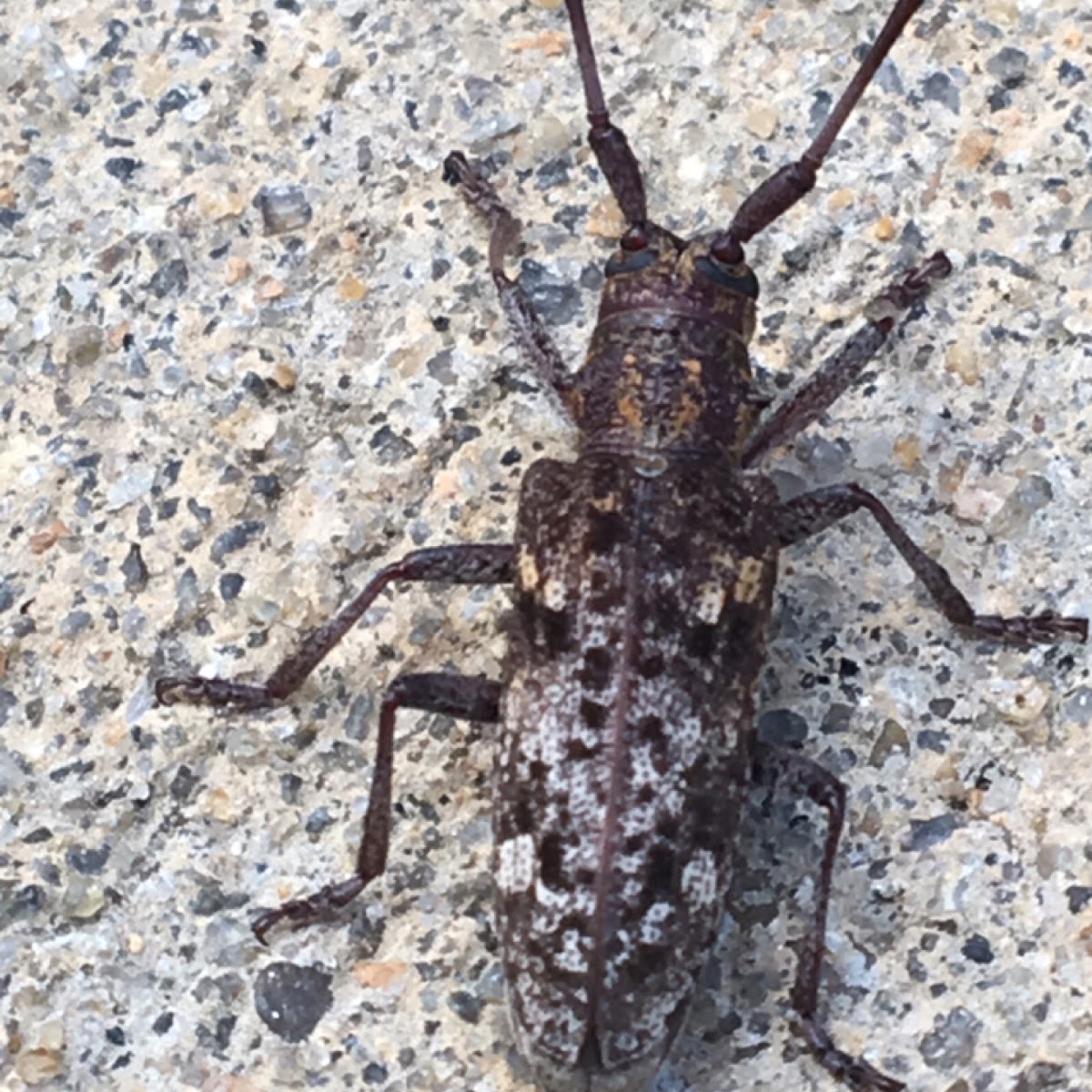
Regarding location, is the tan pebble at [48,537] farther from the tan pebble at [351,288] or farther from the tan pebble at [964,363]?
the tan pebble at [964,363]

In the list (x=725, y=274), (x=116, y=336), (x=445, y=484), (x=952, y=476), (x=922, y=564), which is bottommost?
(x=922, y=564)

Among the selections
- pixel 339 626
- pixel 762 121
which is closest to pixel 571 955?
pixel 339 626

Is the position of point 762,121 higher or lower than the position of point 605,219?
higher

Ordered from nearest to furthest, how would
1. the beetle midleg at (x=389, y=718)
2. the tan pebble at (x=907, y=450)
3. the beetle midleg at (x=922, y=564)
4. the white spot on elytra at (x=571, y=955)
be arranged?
the white spot on elytra at (x=571, y=955) < the beetle midleg at (x=389, y=718) < the beetle midleg at (x=922, y=564) < the tan pebble at (x=907, y=450)

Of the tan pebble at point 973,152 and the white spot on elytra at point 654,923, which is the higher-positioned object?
the tan pebble at point 973,152

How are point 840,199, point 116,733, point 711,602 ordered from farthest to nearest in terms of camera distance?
1. point 840,199
2. point 116,733
3. point 711,602

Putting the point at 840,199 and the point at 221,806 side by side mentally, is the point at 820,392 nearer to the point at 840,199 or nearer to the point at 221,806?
the point at 840,199

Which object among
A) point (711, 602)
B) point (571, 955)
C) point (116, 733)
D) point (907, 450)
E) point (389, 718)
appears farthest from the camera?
point (907, 450)

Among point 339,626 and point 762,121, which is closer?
point 339,626

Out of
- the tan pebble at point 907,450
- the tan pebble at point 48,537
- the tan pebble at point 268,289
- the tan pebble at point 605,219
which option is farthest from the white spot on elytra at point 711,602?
the tan pebble at point 48,537

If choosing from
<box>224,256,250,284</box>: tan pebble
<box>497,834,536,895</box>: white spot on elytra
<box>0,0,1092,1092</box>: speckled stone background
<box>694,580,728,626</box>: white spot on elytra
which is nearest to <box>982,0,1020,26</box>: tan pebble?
<box>0,0,1092,1092</box>: speckled stone background
